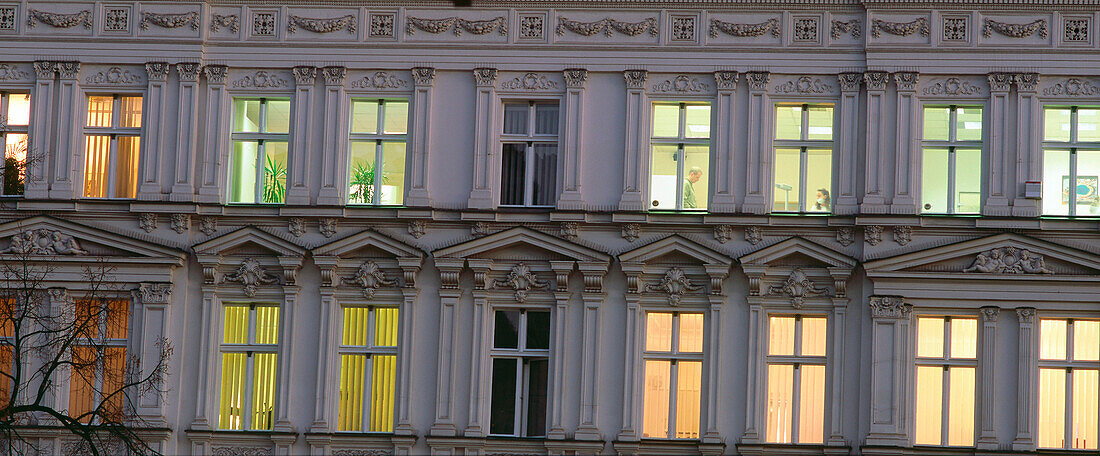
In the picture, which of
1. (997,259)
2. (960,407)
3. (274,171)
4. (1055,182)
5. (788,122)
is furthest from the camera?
(274,171)

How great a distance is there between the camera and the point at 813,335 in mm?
26578

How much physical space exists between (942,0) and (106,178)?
15.0 m

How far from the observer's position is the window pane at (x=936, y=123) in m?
26.7

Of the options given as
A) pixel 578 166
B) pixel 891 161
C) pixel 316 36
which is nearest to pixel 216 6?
pixel 316 36

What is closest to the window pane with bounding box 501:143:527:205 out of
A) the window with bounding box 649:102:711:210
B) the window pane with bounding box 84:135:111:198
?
the window with bounding box 649:102:711:210

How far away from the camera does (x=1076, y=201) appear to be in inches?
1034

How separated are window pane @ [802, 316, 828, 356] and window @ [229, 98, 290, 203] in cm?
944

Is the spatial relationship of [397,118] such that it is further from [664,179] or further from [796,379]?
[796,379]

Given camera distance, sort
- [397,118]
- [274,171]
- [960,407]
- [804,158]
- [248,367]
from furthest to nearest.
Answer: [274,171], [397,118], [248,367], [804,158], [960,407]

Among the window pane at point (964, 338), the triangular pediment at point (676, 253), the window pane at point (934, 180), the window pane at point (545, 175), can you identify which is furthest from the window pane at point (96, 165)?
the window pane at point (964, 338)

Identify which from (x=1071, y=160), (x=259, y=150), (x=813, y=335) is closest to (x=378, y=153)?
(x=259, y=150)

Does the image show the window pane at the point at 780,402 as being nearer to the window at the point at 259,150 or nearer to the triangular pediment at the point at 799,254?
the triangular pediment at the point at 799,254

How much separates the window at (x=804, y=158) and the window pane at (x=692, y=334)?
7.71 ft

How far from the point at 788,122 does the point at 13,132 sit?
13.8m
